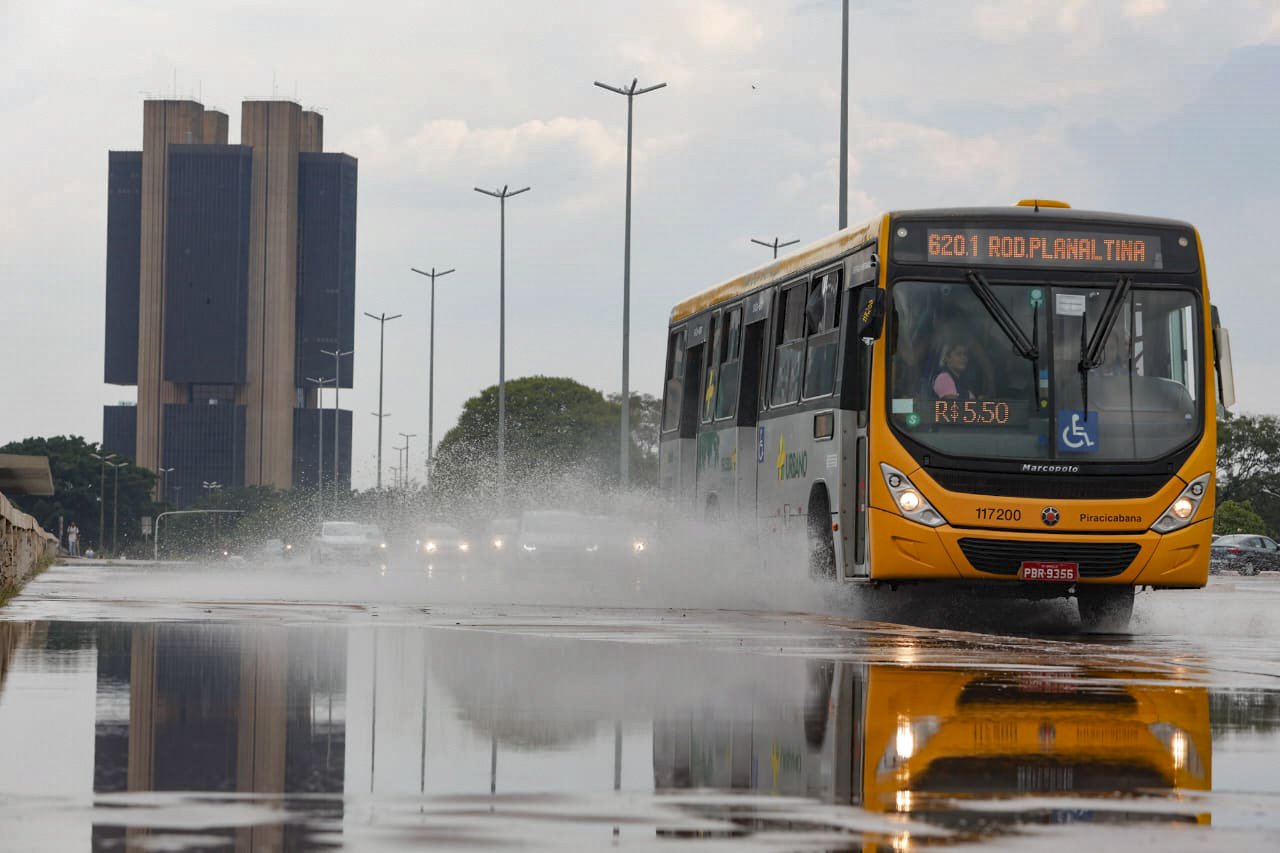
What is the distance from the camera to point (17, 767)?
7535 millimetres

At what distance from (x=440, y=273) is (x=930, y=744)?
8792 cm

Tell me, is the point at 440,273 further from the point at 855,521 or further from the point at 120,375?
the point at 120,375

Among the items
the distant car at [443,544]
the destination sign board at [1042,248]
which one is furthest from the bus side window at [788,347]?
the distant car at [443,544]

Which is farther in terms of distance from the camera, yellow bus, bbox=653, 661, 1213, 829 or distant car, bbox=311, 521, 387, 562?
distant car, bbox=311, 521, 387, 562

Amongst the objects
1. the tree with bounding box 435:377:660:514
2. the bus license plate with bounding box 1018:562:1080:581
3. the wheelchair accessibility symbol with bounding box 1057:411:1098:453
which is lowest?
the bus license plate with bounding box 1018:562:1080:581

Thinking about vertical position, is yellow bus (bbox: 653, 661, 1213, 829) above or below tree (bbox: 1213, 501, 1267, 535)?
below

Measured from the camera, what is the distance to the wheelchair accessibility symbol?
19.3 meters

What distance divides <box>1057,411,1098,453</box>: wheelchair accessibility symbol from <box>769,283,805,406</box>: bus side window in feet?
10.2

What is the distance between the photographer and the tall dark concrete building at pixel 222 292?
193 metres

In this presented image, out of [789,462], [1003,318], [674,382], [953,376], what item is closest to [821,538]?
[789,462]

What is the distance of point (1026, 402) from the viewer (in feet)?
63.5

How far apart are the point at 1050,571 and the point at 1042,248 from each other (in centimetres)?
286

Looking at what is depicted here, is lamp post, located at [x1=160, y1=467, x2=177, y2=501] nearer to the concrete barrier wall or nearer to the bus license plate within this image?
the concrete barrier wall

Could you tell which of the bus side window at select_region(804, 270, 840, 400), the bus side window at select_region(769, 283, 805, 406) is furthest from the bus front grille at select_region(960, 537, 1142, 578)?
the bus side window at select_region(769, 283, 805, 406)
